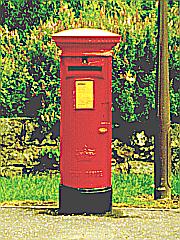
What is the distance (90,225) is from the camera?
25.8ft

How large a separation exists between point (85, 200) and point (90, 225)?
19.9 inches

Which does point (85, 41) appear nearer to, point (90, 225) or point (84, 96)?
point (84, 96)

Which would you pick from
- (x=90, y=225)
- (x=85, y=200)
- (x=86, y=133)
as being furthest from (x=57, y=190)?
(x=90, y=225)

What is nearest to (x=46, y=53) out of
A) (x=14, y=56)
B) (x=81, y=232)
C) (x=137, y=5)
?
(x=14, y=56)

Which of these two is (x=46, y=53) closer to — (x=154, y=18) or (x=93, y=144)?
(x=154, y=18)

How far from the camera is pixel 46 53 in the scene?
36.6 feet

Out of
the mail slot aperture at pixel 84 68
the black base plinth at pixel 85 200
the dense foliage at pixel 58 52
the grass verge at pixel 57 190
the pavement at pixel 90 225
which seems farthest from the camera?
the dense foliage at pixel 58 52

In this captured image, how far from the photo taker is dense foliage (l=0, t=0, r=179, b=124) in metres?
11.1

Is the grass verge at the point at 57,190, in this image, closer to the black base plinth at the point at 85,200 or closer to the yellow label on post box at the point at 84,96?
the black base plinth at the point at 85,200

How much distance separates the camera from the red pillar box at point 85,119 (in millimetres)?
8047

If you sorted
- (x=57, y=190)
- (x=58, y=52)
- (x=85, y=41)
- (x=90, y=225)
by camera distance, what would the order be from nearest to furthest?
(x=90, y=225)
(x=85, y=41)
(x=57, y=190)
(x=58, y=52)

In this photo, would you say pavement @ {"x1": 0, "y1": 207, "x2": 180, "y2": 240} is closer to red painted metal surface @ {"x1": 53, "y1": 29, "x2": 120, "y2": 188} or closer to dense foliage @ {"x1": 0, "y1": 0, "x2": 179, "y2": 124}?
red painted metal surface @ {"x1": 53, "y1": 29, "x2": 120, "y2": 188}

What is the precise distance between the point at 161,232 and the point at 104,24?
4.39 metres

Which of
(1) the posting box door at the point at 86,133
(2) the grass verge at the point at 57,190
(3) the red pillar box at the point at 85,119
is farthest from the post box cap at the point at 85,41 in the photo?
(2) the grass verge at the point at 57,190
